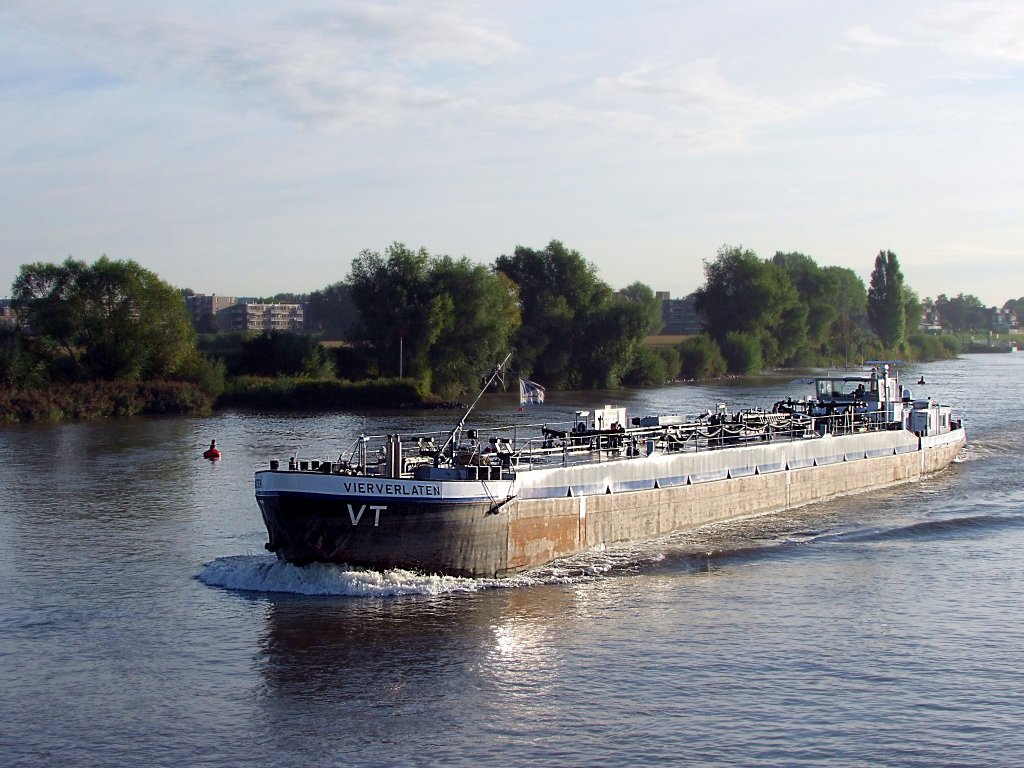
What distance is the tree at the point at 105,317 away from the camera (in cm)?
7481

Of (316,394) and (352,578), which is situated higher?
(316,394)

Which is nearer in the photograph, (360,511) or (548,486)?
(360,511)

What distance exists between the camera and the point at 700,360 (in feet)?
348

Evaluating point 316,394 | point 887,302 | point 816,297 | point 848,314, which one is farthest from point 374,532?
point 848,314

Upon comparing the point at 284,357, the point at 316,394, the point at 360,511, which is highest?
the point at 284,357

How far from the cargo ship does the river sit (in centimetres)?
67

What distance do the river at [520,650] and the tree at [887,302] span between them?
118 metres

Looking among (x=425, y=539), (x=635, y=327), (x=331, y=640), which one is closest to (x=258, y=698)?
(x=331, y=640)

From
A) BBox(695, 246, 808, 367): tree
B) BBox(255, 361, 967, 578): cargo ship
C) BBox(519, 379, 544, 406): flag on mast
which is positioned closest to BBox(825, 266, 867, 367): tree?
BBox(695, 246, 808, 367): tree

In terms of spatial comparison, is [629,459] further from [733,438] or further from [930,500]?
[930,500]

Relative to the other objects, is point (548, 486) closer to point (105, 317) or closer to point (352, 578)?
point (352, 578)

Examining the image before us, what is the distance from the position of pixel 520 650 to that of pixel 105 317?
2364 inches

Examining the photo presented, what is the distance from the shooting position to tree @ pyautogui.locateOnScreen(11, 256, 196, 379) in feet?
245

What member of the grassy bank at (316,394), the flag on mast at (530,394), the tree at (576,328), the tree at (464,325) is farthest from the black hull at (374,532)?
the tree at (576,328)
